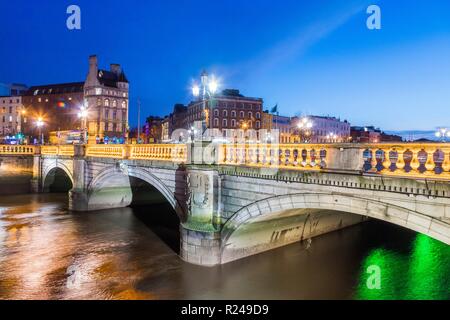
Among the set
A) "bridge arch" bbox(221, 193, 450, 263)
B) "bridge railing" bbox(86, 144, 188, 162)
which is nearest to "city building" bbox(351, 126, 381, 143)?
"bridge railing" bbox(86, 144, 188, 162)

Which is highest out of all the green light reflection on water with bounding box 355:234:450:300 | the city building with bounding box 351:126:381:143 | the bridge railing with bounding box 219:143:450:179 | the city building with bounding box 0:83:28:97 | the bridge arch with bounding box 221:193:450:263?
the city building with bounding box 0:83:28:97

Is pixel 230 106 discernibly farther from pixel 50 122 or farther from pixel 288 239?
pixel 288 239

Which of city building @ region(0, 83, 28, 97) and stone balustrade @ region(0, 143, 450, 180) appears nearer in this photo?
stone balustrade @ region(0, 143, 450, 180)

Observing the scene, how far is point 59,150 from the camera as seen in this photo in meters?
32.1

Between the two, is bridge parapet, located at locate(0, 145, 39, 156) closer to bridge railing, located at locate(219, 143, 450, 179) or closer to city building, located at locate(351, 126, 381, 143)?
bridge railing, located at locate(219, 143, 450, 179)

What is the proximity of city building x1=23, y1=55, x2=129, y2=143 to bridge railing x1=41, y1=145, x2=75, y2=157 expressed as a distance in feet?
112

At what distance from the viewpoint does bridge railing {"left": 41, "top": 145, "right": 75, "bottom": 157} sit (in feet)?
99.0

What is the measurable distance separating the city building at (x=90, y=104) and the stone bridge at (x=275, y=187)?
52187mm

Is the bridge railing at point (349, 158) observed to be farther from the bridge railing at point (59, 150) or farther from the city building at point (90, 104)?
the city building at point (90, 104)

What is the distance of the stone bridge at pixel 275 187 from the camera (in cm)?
779

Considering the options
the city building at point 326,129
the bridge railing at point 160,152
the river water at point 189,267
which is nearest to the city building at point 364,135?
the city building at point 326,129

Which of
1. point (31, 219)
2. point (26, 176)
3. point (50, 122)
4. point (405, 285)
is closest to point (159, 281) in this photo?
point (405, 285)

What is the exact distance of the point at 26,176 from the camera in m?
36.1

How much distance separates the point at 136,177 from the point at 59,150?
12.8 m
